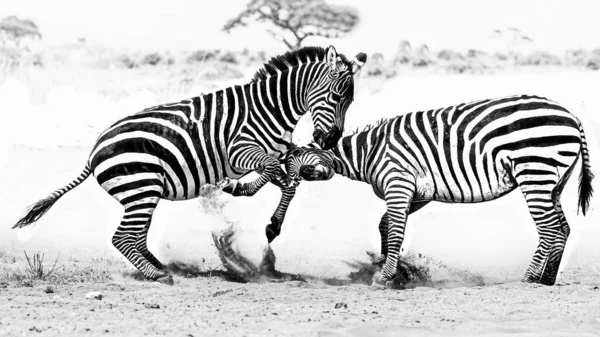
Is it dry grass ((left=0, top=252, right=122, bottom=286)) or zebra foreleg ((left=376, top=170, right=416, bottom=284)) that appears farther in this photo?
dry grass ((left=0, top=252, right=122, bottom=286))

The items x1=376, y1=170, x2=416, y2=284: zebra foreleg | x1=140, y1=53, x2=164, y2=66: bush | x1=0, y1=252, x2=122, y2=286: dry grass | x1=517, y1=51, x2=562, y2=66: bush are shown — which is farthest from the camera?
x1=140, y1=53, x2=164, y2=66: bush

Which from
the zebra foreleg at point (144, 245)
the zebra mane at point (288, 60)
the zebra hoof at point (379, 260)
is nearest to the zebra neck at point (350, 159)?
the zebra hoof at point (379, 260)

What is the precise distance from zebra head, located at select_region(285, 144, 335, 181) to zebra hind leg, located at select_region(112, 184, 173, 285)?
1.55 m

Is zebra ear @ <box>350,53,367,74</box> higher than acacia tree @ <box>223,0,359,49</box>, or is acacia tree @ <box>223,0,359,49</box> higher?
acacia tree @ <box>223,0,359,49</box>

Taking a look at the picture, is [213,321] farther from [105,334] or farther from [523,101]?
[523,101]

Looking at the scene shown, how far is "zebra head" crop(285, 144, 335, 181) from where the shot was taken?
1062 centimetres

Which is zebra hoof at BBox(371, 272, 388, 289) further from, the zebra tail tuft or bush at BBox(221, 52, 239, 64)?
bush at BBox(221, 52, 239, 64)

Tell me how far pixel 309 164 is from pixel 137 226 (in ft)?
6.68

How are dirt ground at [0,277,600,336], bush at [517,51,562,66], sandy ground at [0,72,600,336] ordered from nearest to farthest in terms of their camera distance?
1. dirt ground at [0,277,600,336]
2. sandy ground at [0,72,600,336]
3. bush at [517,51,562,66]

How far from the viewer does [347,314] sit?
25.4ft

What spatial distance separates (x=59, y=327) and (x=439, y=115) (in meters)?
5.12

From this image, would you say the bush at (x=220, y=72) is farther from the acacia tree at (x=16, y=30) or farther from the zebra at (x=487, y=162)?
the zebra at (x=487, y=162)

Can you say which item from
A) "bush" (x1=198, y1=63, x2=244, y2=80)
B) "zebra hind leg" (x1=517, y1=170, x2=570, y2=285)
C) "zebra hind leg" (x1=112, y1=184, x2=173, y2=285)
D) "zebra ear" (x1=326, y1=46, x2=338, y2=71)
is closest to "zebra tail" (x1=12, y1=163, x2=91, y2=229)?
"zebra hind leg" (x1=112, y1=184, x2=173, y2=285)

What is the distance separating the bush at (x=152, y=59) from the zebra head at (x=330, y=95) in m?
15.3
